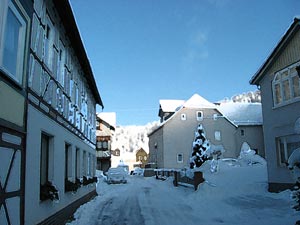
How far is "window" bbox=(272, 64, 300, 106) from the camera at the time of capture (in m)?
15.8

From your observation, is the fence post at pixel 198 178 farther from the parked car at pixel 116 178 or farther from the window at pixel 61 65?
the parked car at pixel 116 178

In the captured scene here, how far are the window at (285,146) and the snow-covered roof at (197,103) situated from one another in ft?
95.0

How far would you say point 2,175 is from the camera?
18.7ft

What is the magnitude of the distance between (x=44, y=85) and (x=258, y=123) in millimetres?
40725

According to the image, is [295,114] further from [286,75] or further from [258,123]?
[258,123]

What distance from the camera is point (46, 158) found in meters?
9.41

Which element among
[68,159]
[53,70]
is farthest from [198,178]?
[53,70]

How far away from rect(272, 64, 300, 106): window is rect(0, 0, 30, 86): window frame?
1255cm

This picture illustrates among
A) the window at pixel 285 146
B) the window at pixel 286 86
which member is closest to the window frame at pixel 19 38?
the window at pixel 286 86

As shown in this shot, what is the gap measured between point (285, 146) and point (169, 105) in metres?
33.3

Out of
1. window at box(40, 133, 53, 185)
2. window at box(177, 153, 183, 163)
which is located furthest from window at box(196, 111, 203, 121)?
window at box(40, 133, 53, 185)

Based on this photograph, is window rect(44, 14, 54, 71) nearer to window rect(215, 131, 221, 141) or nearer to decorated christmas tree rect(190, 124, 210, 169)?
decorated christmas tree rect(190, 124, 210, 169)

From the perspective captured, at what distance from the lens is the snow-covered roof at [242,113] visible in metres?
46.8

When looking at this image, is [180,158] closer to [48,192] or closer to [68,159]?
[68,159]
